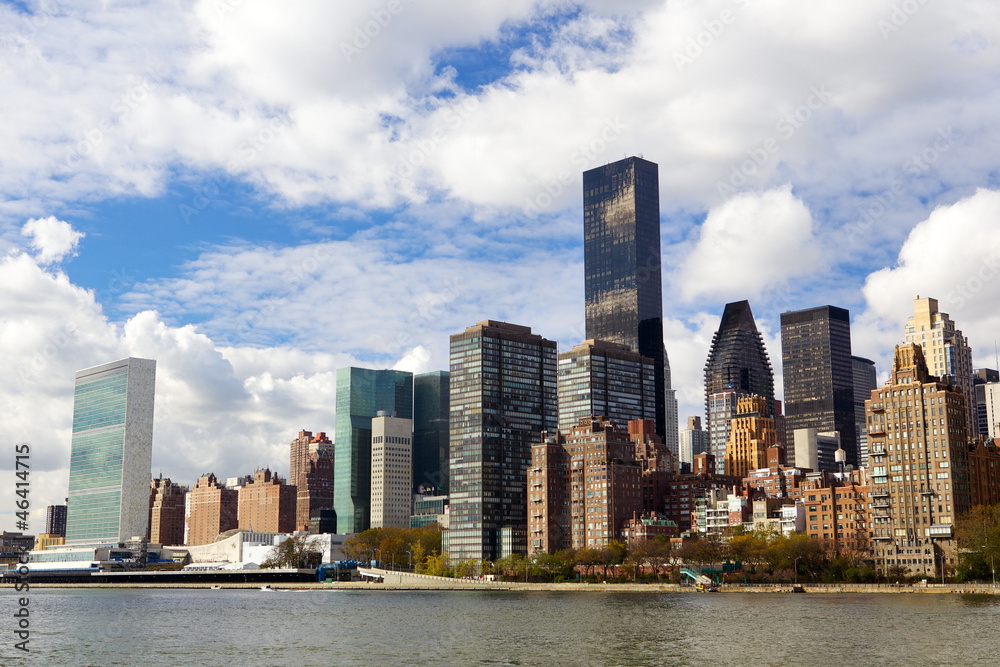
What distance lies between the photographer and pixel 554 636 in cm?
12800

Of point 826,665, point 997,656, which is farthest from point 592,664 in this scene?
point 997,656

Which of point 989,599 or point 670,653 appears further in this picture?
point 989,599

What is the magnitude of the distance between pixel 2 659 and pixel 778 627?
86923mm

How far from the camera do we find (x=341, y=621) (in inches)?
6521

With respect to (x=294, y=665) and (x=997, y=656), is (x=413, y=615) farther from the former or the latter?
(x=997, y=656)

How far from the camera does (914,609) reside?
159250mm

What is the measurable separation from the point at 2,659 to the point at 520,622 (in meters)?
68.6

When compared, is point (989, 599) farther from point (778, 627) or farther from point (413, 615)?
point (413, 615)

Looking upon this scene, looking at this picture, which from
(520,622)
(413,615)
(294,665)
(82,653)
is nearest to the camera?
(294,665)

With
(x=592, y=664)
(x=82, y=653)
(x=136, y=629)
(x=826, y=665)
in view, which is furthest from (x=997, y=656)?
(x=136, y=629)

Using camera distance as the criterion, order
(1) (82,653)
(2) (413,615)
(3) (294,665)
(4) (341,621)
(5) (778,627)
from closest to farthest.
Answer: (3) (294,665) → (1) (82,653) → (5) (778,627) → (4) (341,621) → (2) (413,615)

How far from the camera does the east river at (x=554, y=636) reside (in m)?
105

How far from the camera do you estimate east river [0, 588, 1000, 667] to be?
105 metres

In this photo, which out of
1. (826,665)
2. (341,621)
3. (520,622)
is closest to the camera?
(826,665)
